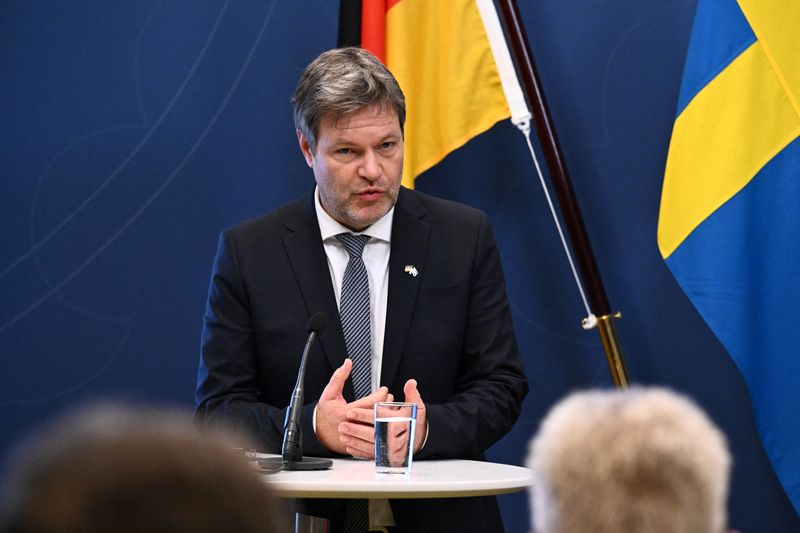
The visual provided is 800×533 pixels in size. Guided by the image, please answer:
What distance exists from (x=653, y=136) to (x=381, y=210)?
1305mm

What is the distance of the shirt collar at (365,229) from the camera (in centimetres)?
263

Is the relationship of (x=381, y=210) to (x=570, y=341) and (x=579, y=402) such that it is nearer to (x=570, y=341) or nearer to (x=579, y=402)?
(x=570, y=341)

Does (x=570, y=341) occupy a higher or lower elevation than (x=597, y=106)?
lower

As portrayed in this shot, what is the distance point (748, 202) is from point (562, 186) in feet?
1.85

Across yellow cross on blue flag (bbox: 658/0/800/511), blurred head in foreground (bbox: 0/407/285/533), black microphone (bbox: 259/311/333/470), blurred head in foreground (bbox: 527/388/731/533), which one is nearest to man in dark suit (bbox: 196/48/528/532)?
black microphone (bbox: 259/311/333/470)

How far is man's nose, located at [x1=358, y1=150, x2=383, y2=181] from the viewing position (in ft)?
8.44

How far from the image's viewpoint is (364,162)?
2.60 metres

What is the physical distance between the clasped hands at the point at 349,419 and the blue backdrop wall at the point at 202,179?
142 centimetres

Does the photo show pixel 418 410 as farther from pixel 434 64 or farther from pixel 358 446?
pixel 434 64

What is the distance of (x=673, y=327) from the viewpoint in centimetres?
347

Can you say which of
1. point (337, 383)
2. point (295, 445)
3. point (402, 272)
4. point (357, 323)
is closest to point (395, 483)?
point (295, 445)

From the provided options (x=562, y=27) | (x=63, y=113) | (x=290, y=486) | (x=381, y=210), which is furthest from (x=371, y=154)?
(x=63, y=113)

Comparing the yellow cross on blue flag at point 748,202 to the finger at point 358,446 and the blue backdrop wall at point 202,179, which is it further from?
the finger at point 358,446

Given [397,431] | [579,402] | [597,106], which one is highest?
[597,106]
